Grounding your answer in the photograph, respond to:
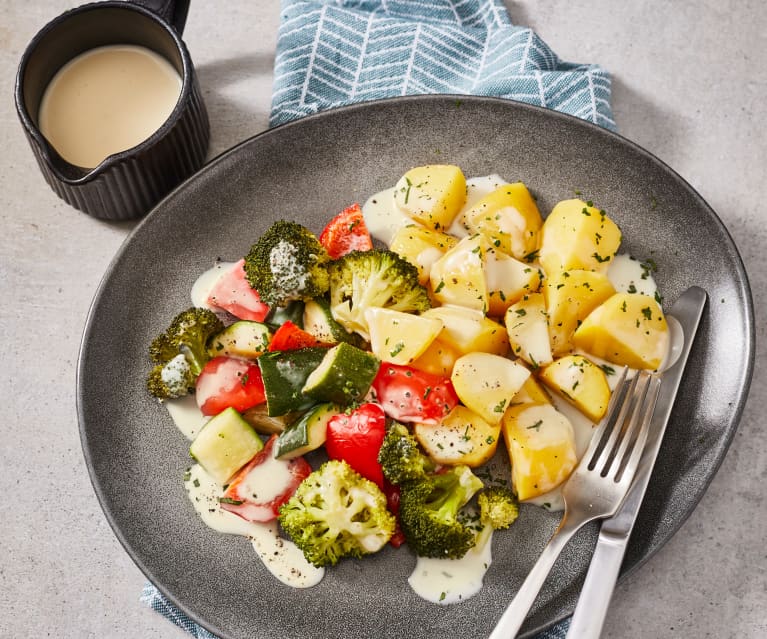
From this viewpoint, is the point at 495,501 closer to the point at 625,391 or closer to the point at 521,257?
the point at 625,391

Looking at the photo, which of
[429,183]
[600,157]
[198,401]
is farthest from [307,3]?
[198,401]

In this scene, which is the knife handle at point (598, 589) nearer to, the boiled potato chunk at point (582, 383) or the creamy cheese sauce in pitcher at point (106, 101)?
the boiled potato chunk at point (582, 383)

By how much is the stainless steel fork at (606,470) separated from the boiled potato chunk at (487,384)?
0.28 meters

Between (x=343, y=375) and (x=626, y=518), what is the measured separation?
2.90 feet

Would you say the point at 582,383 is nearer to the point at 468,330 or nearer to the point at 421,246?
the point at 468,330

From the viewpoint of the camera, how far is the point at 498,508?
2.32 metres

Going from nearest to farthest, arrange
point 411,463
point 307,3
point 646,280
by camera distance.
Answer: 1. point 411,463
2. point 646,280
3. point 307,3

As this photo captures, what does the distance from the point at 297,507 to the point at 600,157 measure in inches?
58.9

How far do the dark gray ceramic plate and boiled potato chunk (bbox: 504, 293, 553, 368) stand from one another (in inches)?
17.0

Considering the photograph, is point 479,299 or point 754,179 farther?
point 754,179

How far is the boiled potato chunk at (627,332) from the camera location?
2.41 m

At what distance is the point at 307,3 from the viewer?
3.18 meters

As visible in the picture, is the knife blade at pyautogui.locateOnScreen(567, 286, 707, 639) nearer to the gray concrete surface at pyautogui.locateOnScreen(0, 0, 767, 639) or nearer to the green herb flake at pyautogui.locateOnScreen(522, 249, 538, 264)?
the gray concrete surface at pyautogui.locateOnScreen(0, 0, 767, 639)

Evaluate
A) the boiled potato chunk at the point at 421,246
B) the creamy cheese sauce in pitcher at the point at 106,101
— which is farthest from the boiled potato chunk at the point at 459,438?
the creamy cheese sauce in pitcher at the point at 106,101
